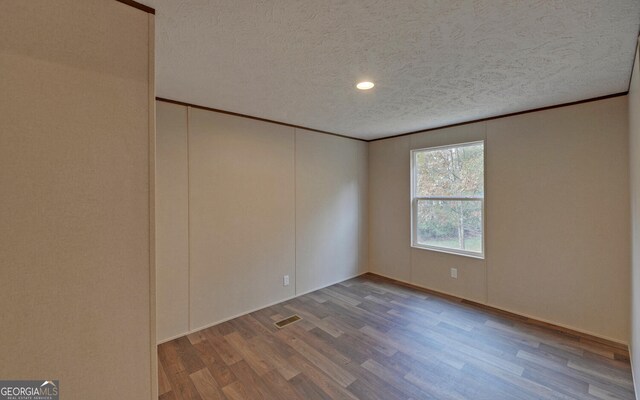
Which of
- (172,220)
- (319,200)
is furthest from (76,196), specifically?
(319,200)

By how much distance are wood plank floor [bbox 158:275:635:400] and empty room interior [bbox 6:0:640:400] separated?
24mm

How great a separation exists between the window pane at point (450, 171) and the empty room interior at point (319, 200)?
1.3 inches

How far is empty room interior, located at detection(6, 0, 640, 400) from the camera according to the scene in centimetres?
112

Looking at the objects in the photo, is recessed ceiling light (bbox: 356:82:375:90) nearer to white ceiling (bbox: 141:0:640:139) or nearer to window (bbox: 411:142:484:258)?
white ceiling (bbox: 141:0:640:139)

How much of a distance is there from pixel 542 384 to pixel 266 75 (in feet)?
10.4

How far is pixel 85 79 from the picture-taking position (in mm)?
1171

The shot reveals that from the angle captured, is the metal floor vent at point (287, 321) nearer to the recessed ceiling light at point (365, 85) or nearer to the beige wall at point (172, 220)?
the beige wall at point (172, 220)

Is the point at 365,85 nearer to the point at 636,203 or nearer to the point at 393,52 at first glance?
the point at 393,52

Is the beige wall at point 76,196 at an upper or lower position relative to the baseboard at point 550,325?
upper

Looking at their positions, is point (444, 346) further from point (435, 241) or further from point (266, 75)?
point (266, 75)

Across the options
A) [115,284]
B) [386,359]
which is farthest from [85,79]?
[386,359]

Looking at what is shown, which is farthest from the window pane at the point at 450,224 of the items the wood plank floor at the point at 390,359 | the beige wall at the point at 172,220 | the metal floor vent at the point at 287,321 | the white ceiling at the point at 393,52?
the beige wall at the point at 172,220

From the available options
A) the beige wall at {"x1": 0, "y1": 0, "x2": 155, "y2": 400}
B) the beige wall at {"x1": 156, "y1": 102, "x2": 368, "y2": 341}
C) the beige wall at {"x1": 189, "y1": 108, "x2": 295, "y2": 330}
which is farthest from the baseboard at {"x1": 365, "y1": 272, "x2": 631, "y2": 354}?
the beige wall at {"x1": 0, "y1": 0, "x2": 155, "y2": 400}

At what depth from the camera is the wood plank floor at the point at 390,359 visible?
2.01 m
